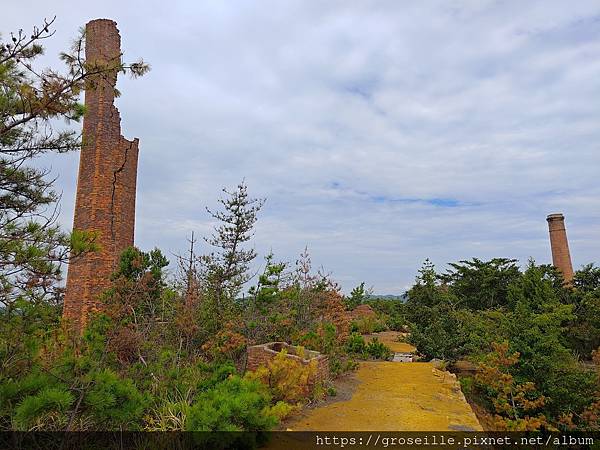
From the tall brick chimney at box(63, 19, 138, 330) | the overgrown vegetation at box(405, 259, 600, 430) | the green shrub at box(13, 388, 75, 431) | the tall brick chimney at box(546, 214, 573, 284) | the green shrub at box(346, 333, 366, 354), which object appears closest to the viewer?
the green shrub at box(13, 388, 75, 431)

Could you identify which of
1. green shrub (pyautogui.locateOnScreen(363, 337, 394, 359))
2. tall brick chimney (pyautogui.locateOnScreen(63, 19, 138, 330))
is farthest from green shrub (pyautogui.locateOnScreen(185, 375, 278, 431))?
tall brick chimney (pyautogui.locateOnScreen(63, 19, 138, 330))

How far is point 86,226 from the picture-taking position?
11945mm

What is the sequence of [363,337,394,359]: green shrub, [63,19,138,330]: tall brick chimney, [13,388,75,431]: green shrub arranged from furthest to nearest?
1. [63,19,138,330]: tall brick chimney
2. [363,337,394,359]: green shrub
3. [13,388,75,431]: green shrub

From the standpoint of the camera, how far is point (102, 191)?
39.9ft

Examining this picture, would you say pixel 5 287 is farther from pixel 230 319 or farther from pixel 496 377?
pixel 496 377

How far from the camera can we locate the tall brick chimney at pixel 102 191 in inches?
460

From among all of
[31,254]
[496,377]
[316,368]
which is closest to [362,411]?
[316,368]

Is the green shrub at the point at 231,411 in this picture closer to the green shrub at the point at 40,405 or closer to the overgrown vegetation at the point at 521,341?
the green shrub at the point at 40,405

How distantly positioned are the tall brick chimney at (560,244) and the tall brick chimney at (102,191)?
21899 millimetres

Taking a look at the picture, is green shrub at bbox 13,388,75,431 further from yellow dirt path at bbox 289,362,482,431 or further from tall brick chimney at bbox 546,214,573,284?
tall brick chimney at bbox 546,214,573,284

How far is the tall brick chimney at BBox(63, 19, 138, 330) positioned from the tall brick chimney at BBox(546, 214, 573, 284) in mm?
21899

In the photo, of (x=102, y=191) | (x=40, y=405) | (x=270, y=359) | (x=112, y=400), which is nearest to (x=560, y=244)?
(x=270, y=359)

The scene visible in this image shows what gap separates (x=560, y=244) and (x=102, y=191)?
2297 centimetres

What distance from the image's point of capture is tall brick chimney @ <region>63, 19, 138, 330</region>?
1168 centimetres
